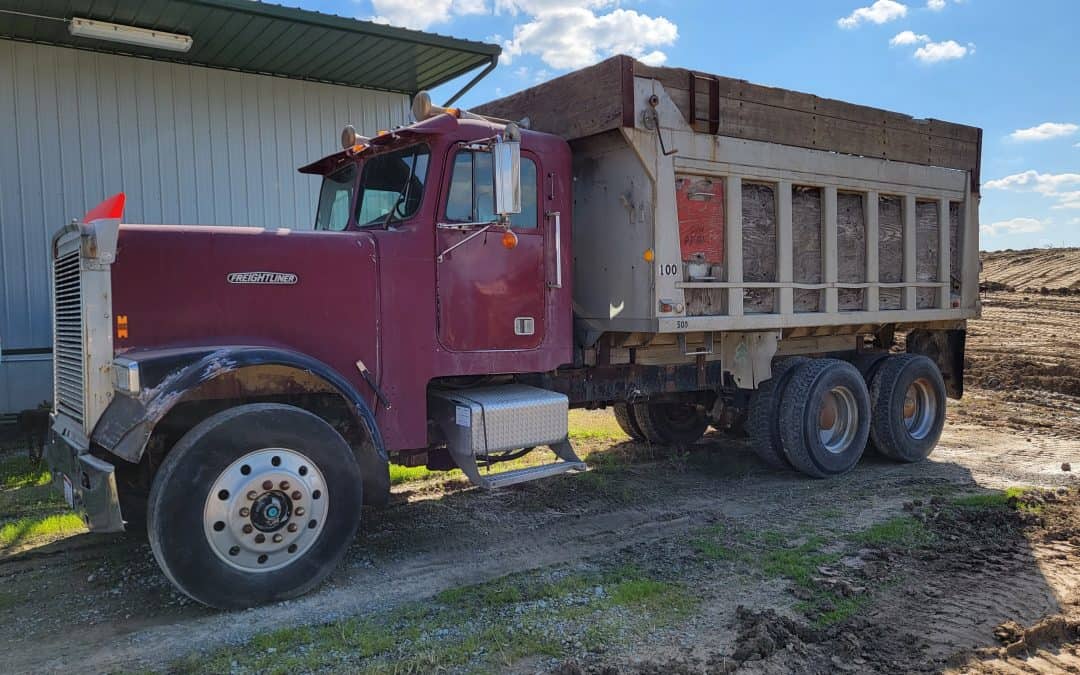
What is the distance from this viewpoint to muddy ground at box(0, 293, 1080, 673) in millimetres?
3656

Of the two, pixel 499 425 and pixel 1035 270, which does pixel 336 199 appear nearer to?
pixel 499 425

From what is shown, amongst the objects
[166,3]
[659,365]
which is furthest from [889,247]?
[166,3]

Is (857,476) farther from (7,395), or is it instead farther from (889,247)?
(7,395)

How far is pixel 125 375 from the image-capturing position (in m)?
4.06

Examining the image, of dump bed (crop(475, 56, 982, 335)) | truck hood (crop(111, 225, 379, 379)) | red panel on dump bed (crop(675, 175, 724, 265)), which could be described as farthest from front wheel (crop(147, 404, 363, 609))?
red panel on dump bed (crop(675, 175, 724, 265))

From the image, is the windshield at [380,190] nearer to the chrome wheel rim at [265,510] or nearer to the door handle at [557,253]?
the door handle at [557,253]

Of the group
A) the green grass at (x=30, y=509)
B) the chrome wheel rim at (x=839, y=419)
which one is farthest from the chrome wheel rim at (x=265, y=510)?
the chrome wheel rim at (x=839, y=419)

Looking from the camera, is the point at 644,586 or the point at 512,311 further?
the point at 512,311

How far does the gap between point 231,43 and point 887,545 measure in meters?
8.77

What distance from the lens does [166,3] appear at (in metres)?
8.25

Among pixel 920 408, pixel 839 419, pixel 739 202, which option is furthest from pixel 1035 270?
pixel 739 202

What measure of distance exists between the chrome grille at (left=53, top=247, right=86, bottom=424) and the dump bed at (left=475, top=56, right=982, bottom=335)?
354 cm

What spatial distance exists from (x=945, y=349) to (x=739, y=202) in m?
3.99

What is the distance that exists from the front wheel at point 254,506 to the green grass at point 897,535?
11.1 feet
